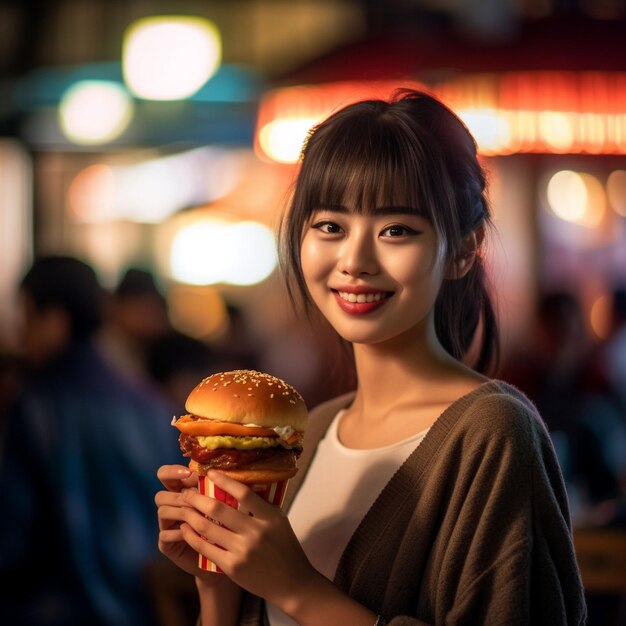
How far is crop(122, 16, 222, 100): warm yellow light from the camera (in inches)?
339

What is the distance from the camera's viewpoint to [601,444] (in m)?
5.48

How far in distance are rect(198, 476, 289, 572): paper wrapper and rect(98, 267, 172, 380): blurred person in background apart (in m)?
4.04

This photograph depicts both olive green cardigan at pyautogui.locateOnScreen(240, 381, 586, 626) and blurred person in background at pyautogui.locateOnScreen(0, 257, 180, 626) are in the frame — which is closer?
olive green cardigan at pyautogui.locateOnScreen(240, 381, 586, 626)

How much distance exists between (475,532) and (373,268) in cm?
49

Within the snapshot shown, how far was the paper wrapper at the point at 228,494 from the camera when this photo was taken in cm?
194

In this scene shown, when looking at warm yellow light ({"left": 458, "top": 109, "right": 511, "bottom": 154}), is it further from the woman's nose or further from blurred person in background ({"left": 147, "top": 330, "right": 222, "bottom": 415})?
the woman's nose

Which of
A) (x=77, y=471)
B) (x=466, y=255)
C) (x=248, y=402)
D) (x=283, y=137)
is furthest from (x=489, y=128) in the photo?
(x=248, y=402)

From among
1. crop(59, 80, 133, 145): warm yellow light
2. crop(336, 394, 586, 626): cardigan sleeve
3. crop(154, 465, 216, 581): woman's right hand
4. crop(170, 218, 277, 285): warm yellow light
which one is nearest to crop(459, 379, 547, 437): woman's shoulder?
crop(336, 394, 586, 626): cardigan sleeve

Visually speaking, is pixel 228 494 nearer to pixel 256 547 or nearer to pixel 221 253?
pixel 256 547

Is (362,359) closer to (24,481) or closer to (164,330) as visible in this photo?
(24,481)

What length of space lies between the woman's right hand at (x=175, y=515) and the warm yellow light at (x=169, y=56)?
7.04m

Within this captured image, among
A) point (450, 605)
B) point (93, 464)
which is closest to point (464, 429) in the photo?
point (450, 605)

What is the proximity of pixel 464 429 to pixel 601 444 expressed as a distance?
3853 mm

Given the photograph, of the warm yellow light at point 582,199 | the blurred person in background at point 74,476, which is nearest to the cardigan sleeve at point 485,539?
the blurred person in background at point 74,476
